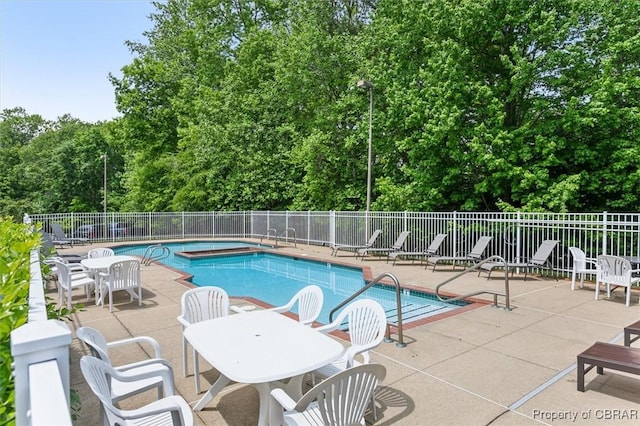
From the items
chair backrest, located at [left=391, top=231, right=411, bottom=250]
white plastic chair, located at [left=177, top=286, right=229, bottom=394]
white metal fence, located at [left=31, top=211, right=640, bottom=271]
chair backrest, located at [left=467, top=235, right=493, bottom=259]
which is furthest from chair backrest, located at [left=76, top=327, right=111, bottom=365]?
chair backrest, located at [left=391, top=231, right=411, bottom=250]

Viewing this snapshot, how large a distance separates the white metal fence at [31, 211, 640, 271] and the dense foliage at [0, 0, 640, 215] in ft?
6.46

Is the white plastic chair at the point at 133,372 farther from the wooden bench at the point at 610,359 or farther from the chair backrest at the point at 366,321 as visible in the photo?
the wooden bench at the point at 610,359

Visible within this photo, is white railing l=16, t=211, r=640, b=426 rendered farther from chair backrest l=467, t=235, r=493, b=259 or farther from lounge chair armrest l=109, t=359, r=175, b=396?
lounge chair armrest l=109, t=359, r=175, b=396

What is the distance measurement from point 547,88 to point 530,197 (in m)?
4.26

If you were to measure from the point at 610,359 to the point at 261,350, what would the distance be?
3.21 meters

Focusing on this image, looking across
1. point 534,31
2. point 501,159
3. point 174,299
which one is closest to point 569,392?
point 174,299

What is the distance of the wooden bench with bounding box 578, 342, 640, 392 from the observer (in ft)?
11.1

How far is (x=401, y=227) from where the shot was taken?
45.8ft

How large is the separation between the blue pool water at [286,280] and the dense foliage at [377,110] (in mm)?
5331

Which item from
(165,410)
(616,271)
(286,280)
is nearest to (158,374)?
(165,410)

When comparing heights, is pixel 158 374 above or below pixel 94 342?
below

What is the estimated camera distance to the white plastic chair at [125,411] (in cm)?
217

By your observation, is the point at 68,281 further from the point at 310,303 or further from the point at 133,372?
the point at 310,303

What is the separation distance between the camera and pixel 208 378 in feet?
13.3
